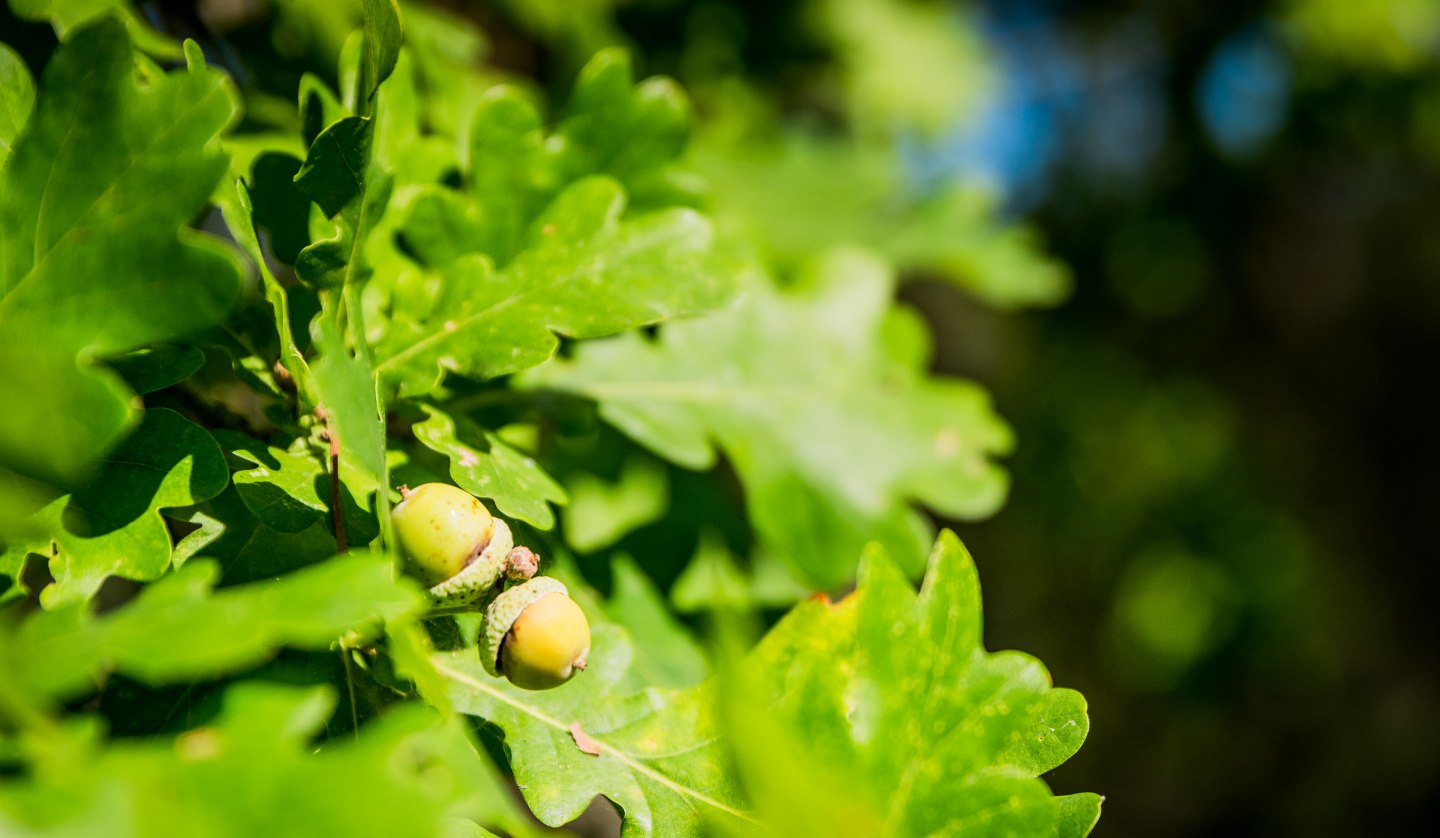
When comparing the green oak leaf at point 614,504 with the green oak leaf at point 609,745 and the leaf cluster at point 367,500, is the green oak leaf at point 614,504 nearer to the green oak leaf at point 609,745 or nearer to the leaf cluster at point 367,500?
the leaf cluster at point 367,500

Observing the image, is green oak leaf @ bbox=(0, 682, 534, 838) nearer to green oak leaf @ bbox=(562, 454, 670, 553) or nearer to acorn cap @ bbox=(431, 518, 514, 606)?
acorn cap @ bbox=(431, 518, 514, 606)

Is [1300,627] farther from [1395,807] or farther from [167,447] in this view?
[167,447]

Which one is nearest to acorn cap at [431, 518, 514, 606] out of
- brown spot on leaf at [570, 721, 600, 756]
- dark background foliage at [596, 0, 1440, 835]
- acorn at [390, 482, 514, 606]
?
acorn at [390, 482, 514, 606]

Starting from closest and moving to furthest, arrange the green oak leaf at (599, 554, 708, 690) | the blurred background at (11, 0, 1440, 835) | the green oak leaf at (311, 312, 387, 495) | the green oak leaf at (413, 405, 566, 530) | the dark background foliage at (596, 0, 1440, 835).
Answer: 1. the green oak leaf at (311, 312, 387, 495)
2. the green oak leaf at (413, 405, 566, 530)
3. the green oak leaf at (599, 554, 708, 690)
4. the blurred background at (11, 0, 1440, 835)
5. the dark background foliage at (596, 0, 1440, 835)

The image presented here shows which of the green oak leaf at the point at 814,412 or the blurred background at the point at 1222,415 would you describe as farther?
the blurred background at the point at 1222,415

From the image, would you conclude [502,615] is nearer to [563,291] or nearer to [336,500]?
[336,500]

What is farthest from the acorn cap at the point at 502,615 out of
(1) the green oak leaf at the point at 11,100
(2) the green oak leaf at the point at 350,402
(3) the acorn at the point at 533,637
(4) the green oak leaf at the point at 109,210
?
(1) the green oak leaf at the point at 11,100
